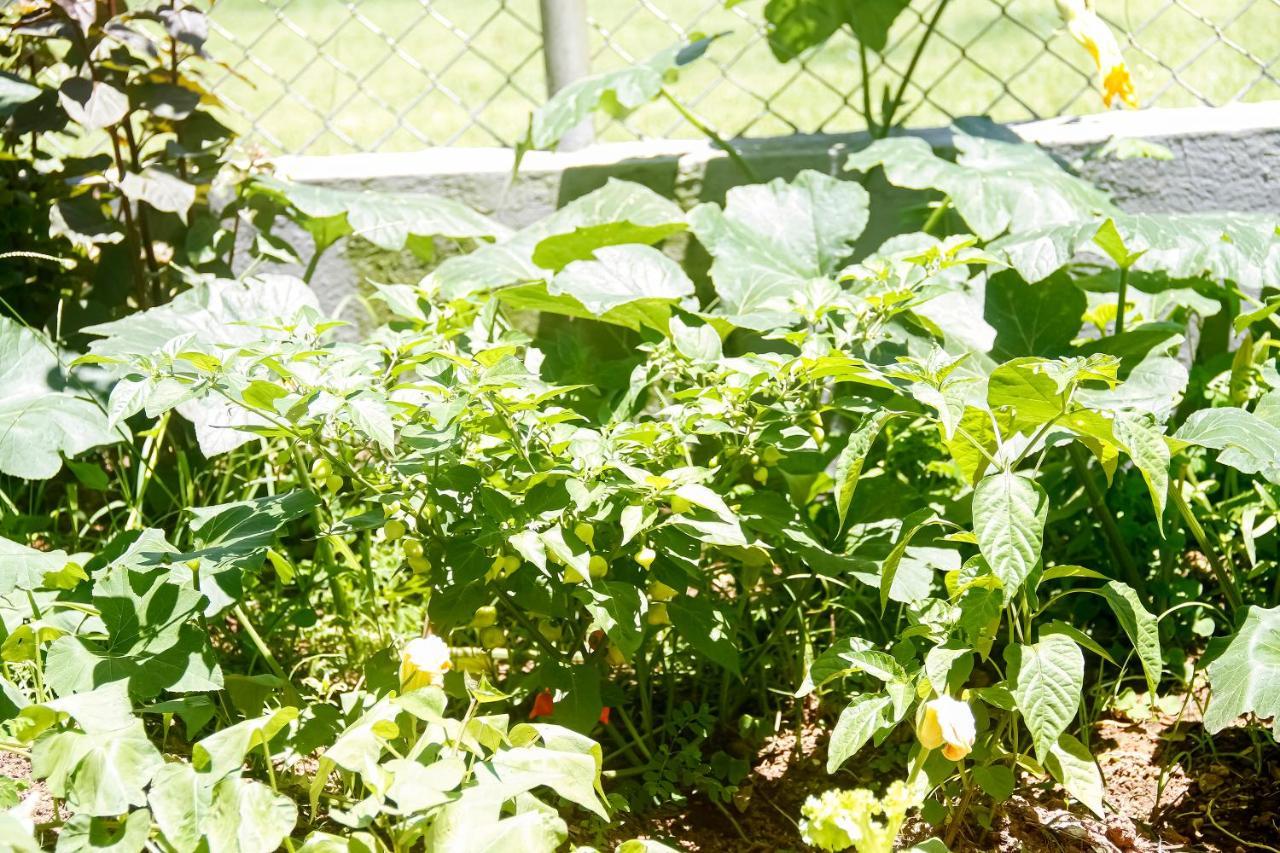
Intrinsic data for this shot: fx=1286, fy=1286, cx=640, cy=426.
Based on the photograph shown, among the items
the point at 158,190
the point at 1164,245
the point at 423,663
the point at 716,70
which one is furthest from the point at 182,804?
the point at 716,70

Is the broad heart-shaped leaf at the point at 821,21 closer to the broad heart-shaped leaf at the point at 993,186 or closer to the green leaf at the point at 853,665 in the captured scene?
the broad heart-shaped leaf at the point at 993,186

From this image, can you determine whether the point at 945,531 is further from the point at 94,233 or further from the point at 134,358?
the point at 94,233

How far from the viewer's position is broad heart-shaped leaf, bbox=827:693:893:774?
143 cm

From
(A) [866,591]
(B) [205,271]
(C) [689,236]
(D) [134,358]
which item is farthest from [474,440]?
(C) [689,236]

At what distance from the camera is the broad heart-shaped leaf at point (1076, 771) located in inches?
59.4

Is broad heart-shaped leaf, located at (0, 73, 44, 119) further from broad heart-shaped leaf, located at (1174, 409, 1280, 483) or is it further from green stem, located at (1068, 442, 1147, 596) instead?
broad heart-shaped leaf, located at (1174, 409, 1280, 483)

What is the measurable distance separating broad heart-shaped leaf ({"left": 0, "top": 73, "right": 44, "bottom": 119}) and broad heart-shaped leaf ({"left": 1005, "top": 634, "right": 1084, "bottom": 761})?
6.20ft

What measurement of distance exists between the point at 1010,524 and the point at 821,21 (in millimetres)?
1671

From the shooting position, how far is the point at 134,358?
1727 millimetres

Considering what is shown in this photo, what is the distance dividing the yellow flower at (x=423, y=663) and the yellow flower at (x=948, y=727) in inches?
21.0

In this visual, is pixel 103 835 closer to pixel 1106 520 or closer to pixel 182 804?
pixel 182 804

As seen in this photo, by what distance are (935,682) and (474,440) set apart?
647 millimetres

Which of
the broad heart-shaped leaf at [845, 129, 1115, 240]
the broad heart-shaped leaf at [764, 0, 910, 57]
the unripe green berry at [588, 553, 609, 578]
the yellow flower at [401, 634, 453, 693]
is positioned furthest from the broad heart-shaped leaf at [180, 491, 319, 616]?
the broad heart-shaped leaf at [764, 0, 910, 57]

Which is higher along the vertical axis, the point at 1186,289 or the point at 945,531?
the point at 1186,289
